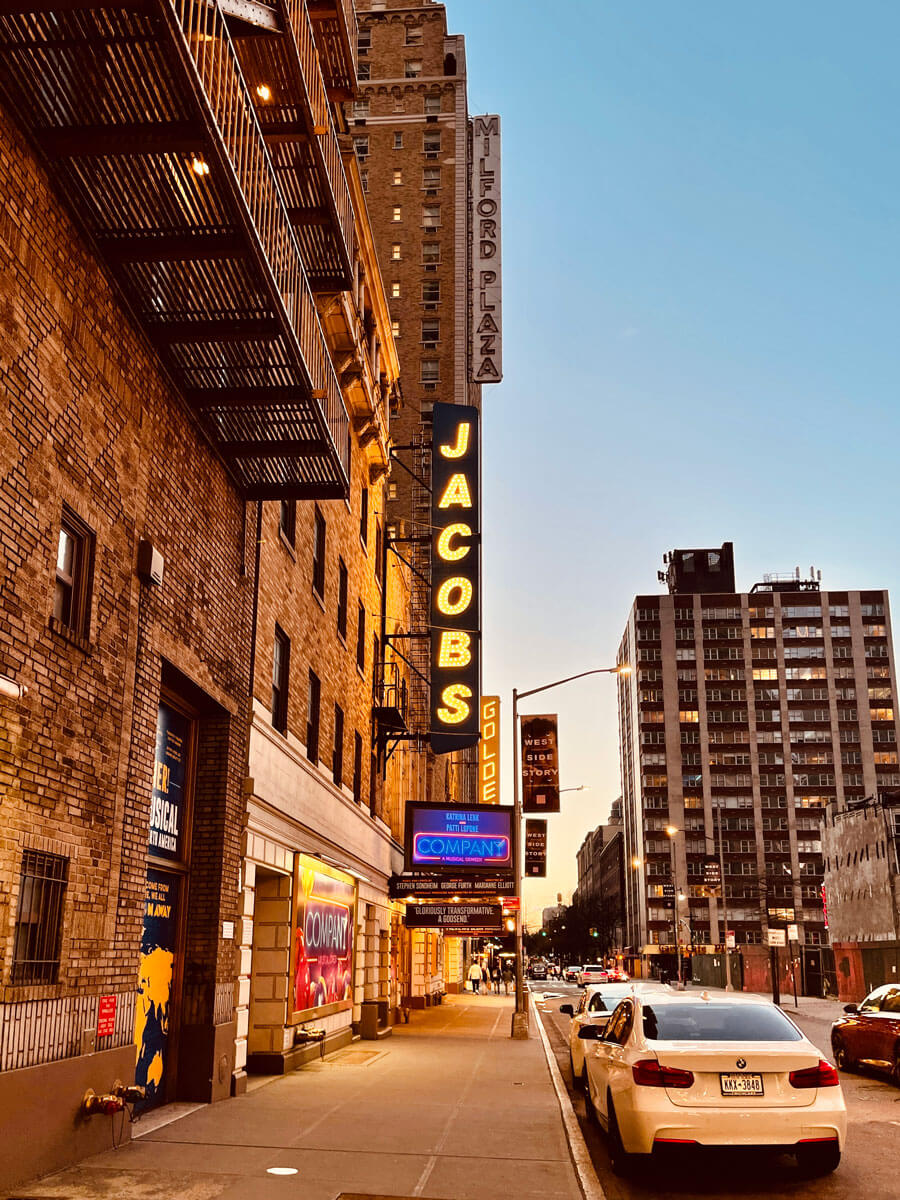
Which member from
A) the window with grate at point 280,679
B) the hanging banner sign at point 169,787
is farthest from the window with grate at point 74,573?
the window with grate at point 280,679

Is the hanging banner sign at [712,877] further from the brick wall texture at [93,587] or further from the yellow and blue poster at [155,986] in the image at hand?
the yellow and blue poster at [155,986]

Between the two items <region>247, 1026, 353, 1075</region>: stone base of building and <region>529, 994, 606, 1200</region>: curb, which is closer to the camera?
<region>529, 994, 606, 1200</region>: curb

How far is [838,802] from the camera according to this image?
428 ft

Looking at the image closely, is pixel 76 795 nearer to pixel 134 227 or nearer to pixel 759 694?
pixel 134 227

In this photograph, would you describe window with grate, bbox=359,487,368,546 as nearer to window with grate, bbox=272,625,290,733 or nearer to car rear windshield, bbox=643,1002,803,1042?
window with grate, bbox=272,625,290,733

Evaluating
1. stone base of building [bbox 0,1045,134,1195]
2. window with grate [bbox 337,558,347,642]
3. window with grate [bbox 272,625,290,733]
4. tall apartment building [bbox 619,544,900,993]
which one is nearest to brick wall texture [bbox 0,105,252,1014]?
stone base of building [bbox 0,1045,134,1195]

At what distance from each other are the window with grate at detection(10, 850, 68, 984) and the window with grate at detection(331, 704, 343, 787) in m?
13.5

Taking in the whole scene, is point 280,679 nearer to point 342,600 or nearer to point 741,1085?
point 342,600

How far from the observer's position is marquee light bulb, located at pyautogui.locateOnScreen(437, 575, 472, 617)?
33906 mm

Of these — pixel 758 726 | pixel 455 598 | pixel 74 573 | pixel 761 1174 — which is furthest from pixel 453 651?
pixel 758 726

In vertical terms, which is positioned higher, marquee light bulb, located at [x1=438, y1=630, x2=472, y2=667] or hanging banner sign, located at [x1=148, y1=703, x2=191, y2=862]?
marquee light bulb, located at [x1=438, y1=630, x2=472, y2=667]

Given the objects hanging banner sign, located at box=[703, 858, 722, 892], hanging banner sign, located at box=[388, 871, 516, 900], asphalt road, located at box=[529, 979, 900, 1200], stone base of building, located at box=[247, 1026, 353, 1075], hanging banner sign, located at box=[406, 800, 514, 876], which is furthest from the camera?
hanging banner sign, located at box=[703, 858, 722, 892]

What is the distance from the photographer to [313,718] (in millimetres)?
20484

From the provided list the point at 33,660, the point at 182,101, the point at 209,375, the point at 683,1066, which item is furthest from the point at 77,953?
the point at 182,101
